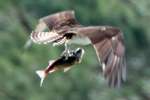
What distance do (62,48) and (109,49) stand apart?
532 cm

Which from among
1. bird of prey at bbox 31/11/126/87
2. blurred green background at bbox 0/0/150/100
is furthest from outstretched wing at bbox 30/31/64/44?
blurred green background at bbox 0/0/150/100

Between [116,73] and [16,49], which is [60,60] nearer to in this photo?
[116,73]

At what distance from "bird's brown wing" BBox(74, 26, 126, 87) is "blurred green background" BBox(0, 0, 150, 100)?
13.9 ft

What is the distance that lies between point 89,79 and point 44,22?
509cm

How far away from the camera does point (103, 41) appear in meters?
1.62

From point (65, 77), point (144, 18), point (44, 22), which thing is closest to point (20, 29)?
point (65, 77)

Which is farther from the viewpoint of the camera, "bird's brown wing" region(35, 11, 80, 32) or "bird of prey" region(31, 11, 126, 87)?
"bird's brown wing" region(35, 11, 80, 32)

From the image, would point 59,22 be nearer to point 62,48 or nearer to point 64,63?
point 64,63

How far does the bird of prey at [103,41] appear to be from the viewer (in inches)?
61.9

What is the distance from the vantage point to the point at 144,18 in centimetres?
790

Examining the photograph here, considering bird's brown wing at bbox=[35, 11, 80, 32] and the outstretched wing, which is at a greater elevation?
the outstretched wing

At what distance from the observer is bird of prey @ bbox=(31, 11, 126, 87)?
157cm

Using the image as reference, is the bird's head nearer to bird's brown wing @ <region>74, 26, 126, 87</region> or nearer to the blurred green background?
bird's brown wing @ <region>74, 26, 126, 87</region>

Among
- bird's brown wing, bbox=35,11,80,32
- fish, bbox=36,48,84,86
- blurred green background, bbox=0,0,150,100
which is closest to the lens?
fish, bbox=36,48,84,86
